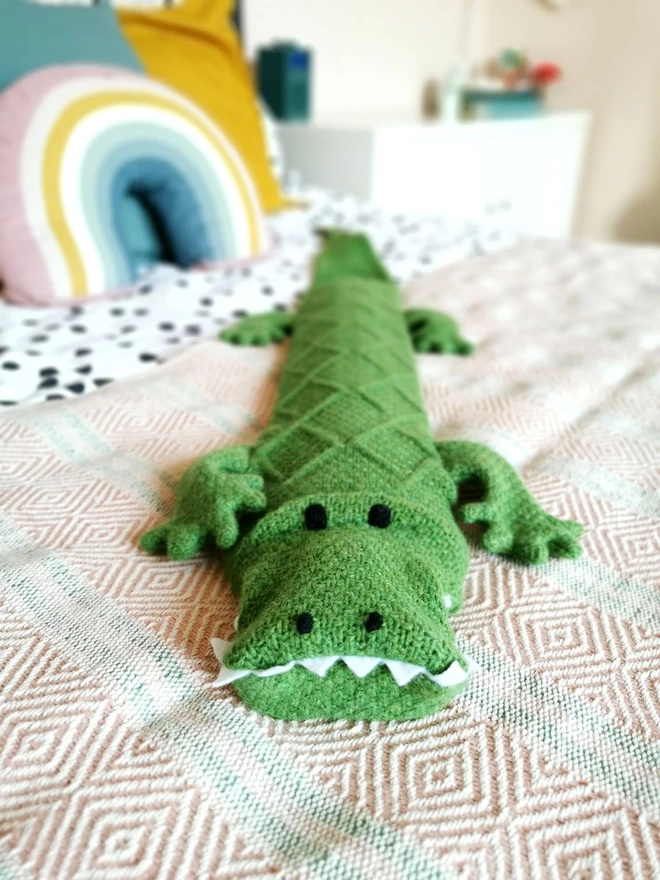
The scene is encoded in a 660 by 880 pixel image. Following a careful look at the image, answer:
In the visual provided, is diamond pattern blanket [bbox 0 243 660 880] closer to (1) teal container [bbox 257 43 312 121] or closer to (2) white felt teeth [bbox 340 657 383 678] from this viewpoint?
(2) white felt teeth [bbox 340 657 383 678]

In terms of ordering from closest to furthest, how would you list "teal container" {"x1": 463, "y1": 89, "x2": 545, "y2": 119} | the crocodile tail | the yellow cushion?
1. the crocodile tail
2. the yellow cushion
3. "teal container" {"x1": 463, "y1": 89, "x2": 545, "y2": 119}

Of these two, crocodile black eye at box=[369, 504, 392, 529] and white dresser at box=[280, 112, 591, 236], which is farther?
white dresser at box=[280, 112, 591, 236]

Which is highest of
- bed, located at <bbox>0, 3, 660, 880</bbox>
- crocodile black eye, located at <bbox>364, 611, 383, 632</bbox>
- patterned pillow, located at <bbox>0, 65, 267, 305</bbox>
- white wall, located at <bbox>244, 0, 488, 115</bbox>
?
white wall, located at <bbox>244, 0, 488, 115</bbox>

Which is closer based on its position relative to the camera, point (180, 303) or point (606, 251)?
point (180, 303)

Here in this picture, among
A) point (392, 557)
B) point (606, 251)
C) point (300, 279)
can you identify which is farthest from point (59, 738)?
point (606, 251)

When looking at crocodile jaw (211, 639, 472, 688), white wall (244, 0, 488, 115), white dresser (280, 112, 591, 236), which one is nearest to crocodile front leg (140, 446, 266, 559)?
crocodile jaw (211, 639, 472, 688)

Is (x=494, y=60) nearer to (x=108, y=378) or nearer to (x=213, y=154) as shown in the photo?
(x=213, y=154)
